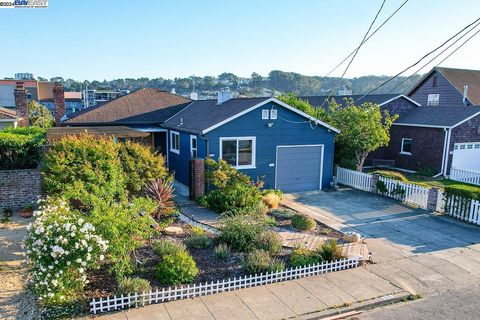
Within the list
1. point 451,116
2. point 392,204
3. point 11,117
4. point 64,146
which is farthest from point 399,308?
point 11,117

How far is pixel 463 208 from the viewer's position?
12.7 m

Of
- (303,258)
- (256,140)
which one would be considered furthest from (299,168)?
(303,258)

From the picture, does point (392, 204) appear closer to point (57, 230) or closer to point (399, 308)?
point (399, 308)

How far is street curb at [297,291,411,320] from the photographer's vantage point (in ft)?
21.6

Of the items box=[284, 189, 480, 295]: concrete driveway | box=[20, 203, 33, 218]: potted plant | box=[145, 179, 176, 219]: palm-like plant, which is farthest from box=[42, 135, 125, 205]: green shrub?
box=[284, 189, 480, 295]: concrete driveway

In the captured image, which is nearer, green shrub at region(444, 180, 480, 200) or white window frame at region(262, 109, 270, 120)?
green shrub at region(444, 180, 480, 200)

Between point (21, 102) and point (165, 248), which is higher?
point (21, 102)

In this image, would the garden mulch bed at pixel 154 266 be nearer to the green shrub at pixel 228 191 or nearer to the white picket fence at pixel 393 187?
the green shrub at pixel 228 191

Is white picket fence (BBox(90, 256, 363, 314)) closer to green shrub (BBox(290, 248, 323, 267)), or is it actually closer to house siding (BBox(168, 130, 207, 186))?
green shrub (BBox(290, 248, 323, 267))

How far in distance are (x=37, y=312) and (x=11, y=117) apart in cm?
2150

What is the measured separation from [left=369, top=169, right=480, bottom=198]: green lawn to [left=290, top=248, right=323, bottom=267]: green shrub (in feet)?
24.0

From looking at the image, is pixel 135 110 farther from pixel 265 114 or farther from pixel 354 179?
pixel 354 179

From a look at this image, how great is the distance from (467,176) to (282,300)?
17842 millimetres

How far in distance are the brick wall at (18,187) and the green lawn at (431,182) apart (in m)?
14.1
